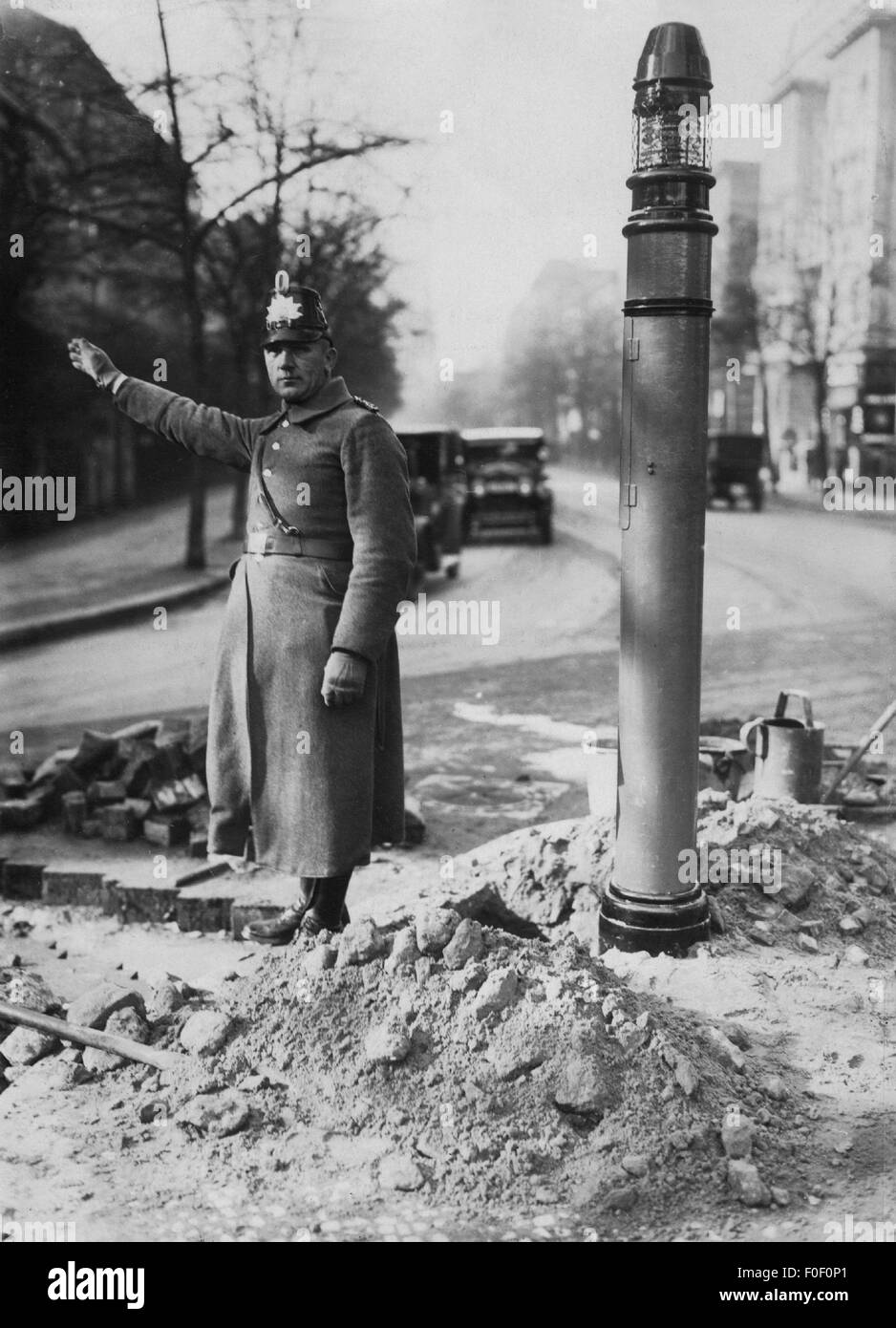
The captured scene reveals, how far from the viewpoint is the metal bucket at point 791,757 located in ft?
20.1

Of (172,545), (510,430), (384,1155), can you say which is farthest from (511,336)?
(384,1155)

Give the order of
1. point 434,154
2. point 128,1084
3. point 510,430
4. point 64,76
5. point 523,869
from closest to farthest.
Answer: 1. point 128,1084
2. point 523,869
3. point 64,76
4. point 434,154
5. point 510,430

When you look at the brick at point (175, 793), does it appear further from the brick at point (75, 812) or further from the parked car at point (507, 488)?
the parked car at point (507, 488)

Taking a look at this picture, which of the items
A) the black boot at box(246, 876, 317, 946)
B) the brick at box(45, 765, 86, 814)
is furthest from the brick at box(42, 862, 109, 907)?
the black boot at box(246, 876, 317, 946)

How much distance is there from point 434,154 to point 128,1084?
1127cm

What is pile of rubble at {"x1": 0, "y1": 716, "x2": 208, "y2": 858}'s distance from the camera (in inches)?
257

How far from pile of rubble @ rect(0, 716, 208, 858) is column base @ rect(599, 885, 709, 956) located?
228 centimetres

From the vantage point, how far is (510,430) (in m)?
25.3

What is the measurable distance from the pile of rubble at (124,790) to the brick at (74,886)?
0.53m

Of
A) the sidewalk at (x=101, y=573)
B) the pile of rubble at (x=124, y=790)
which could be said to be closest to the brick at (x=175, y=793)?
the pile of rubble at (x=124, y=790)

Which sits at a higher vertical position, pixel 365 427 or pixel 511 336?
pixel 511 336

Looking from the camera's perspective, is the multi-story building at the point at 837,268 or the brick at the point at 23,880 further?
the multi-story building at the point at 837,268
